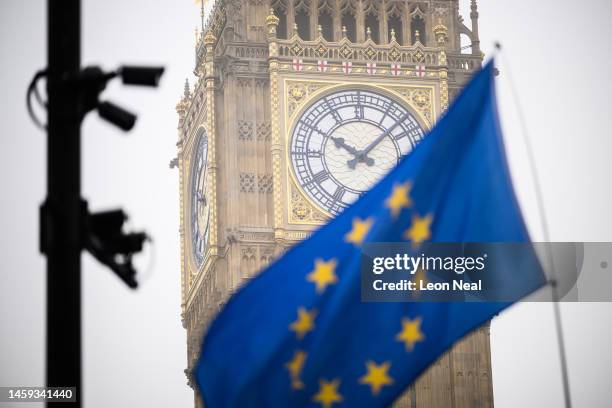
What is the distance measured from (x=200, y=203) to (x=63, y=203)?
40.2 metres

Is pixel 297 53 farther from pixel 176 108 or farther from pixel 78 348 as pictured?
pixel 78 348

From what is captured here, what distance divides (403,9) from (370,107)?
3332 millimetres

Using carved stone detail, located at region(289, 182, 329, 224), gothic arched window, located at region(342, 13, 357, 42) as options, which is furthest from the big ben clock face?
gothic arched window, located at region(342, 13, 357, 42)

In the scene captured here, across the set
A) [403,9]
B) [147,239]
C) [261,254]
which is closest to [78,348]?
[147,239]

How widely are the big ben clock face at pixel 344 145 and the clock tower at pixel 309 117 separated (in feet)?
0.08

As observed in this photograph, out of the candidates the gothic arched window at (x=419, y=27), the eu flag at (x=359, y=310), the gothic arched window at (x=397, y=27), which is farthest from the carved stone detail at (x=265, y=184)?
the eu flag at (x=359, y=310)

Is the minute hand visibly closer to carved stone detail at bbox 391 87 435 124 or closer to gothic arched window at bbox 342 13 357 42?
carved stone detail at bbox 391 87 435 124

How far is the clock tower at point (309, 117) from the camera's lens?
55469 mm

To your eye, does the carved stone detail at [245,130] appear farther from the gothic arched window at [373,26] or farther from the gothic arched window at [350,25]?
the gothic arched window at [373,26]

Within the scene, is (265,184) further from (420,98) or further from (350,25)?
(350,25)

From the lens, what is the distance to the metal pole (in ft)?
60.3

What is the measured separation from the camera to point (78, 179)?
1858 centimetres

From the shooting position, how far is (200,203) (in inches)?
2318

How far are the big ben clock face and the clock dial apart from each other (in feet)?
10.6
